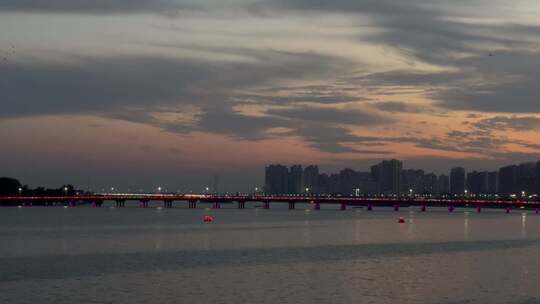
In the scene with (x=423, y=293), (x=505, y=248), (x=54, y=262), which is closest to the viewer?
(x=423, y=293)

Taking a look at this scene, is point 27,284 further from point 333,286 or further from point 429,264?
point 429,264

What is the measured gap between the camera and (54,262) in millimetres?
79312

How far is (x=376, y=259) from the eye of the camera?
85.4m

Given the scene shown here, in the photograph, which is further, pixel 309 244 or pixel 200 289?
pixel 309 244

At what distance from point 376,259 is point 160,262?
68.3 feet

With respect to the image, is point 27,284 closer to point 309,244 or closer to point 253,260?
point 253,260

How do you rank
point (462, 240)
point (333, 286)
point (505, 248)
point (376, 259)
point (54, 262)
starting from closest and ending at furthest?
1. point (333, 286)
2. point (54, 262)
3. point (376, 259)
4. point (505, 248)
5. point (462, 240)

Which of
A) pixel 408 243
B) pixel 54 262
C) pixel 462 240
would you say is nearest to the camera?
pixel 54 262

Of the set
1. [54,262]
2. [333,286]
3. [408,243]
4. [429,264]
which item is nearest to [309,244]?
[408,243]

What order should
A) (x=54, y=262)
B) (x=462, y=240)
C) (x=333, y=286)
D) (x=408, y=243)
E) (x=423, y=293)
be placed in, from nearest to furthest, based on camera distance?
(x=423, y=293) → (x=333, y=286) → (x=54, y=262) → (x=408, y=243) → (x=462, y=240)

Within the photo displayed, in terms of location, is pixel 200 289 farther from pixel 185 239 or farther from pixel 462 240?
pixel 462 240

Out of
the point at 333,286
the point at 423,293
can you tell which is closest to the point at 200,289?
the point at 333,286

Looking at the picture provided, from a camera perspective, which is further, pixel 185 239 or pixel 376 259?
pixel 185 239

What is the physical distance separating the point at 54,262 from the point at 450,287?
36.3m
